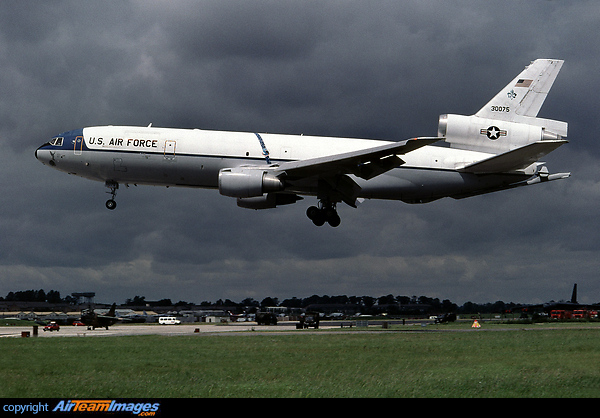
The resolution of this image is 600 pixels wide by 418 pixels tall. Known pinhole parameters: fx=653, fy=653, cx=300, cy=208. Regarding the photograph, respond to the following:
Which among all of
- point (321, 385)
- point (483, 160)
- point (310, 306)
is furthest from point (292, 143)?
point (310, 306)

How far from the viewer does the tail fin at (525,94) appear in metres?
47.0

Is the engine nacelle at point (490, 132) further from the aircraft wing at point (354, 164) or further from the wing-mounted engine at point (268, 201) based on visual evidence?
the wing-mounted engine at point (268, 201)

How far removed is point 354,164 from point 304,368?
17.9m

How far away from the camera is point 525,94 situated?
47.2 m

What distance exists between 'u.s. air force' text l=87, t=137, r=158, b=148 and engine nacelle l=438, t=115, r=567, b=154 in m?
19.8

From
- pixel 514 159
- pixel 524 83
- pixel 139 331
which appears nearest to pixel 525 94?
pixel 524 83

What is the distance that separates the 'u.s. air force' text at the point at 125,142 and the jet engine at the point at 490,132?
19766mm

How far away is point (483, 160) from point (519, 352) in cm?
1556

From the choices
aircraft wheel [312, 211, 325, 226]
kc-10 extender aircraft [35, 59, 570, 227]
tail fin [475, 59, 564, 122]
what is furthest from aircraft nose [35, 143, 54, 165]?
tail fin [475, 59, 564, 122]

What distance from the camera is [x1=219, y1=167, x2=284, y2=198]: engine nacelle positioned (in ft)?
132

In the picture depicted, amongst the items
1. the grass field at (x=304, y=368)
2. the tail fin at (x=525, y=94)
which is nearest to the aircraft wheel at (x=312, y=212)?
the grass field at (x=304, y=368)

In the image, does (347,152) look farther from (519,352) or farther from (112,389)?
(112,389)
